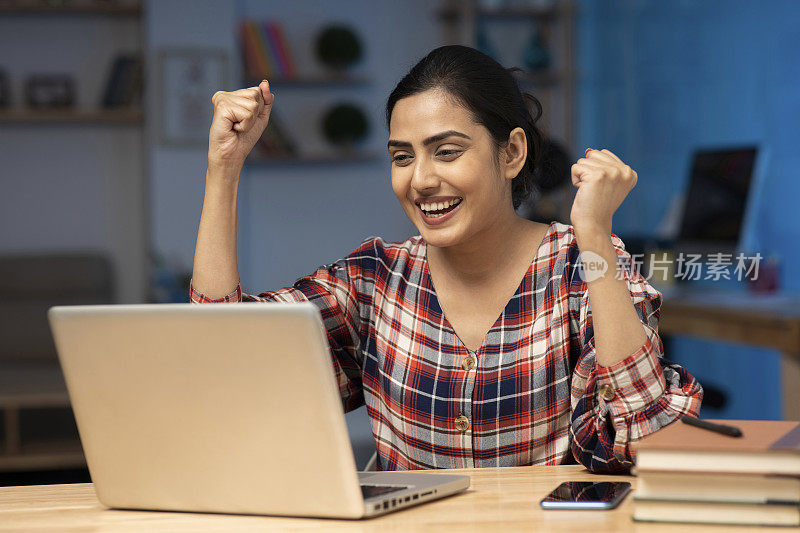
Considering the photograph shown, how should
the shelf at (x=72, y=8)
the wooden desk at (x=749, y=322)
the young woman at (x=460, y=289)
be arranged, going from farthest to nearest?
1. the shelf at (x=72, y=8)
2. the wooden desk at (x=749, y=322)
3. the young woman at (x=460, y=289)

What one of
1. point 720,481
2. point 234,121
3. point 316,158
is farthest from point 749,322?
point 316,158

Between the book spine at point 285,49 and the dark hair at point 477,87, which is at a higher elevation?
the book spine at point 285,49

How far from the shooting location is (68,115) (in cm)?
463

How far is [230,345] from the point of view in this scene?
3.23 ft

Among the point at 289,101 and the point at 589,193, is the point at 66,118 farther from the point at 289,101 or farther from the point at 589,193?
the point at 589,193

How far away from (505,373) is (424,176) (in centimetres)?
34

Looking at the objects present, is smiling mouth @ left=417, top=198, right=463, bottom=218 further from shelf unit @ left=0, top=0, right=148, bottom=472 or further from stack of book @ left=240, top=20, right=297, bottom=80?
stack of book @ left=240, top=20, right=297, bottom=80

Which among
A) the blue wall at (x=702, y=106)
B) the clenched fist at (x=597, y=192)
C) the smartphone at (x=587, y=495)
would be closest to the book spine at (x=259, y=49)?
the blue wall at (x=702, y=106)

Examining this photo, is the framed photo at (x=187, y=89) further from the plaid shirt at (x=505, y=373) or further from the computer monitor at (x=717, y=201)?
the plaid shirt at (x=505, y=373)

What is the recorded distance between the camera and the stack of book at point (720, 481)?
36.6 inches

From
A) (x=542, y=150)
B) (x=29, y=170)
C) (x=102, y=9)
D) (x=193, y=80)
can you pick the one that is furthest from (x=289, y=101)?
(x=542, y=150)

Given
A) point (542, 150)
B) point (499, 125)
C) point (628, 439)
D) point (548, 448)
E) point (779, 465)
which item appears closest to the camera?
point (779, 465)

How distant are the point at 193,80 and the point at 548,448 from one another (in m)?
3.57

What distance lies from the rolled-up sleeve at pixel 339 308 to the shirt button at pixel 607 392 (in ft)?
1.75
